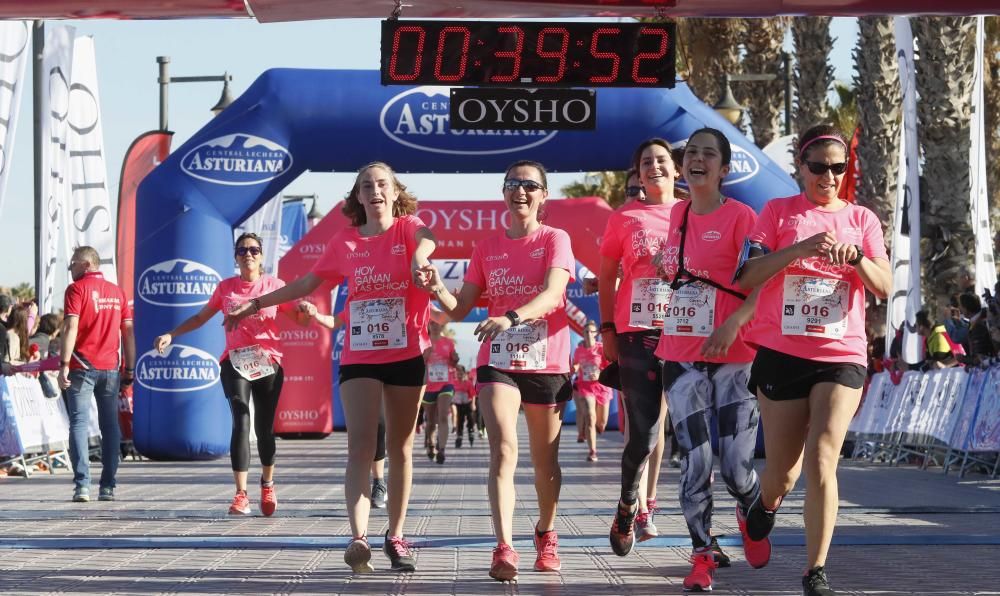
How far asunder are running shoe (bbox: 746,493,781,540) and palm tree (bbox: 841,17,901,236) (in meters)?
18.3

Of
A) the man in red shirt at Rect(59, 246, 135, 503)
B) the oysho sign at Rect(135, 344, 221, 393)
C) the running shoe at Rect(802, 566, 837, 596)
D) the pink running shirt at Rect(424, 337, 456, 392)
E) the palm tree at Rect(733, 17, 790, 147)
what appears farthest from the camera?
the palm tree at Rect(733, 17, 790, 147)

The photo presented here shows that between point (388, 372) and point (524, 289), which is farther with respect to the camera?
point (388, 372)

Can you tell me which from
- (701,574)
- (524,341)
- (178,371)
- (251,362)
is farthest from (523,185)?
(178,371)

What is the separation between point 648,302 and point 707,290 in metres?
0.89

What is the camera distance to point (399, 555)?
7.70 m

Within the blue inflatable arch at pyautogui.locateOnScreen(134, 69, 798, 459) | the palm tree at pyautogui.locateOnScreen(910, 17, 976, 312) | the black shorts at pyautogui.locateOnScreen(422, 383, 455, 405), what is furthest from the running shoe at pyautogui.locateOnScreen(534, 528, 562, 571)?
the palm tree at pyautogui.locateOnScreen(910, 17, 976, 312)

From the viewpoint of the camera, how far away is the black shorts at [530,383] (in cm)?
755

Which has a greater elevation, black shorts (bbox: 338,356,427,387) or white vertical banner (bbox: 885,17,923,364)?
white vertical banner (bbox: 885,17,923,364)

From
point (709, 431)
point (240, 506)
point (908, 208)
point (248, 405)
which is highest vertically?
point (908, 208)

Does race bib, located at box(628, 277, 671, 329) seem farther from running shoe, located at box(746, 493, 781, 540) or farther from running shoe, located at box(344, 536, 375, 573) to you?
running shoe, located at box(344, 536, 375, 573)

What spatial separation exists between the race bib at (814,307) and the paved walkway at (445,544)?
1147mm

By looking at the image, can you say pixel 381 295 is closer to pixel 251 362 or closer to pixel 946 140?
pixel 251 362

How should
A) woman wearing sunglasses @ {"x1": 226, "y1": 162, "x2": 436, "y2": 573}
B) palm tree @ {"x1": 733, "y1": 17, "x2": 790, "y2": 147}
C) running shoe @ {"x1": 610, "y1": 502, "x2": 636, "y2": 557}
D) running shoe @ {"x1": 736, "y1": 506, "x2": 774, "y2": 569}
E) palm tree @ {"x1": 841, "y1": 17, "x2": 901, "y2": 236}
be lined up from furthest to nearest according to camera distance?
palm tree @ {"x1": 733, "y1": 17, "x2": 790, "y2": 147} → palm tree @ {"x1": 841, "y1": 17, "x2": 901, "y2": 236} → woman wearing sunglasses @ {"x1": 226, "y1": 162, "x2": 436, "y2": 573} → running shoe @ {"x1": 610, "y1": 502, "x2": 636, "y2": 557} → running shoe @ {"x1": 736, "y1": 506, "x2": 774, "y2": 569}

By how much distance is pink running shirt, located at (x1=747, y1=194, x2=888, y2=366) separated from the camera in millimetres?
6363
